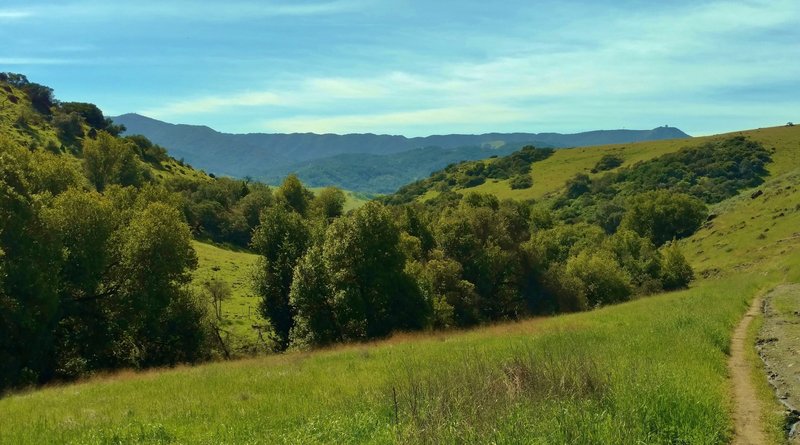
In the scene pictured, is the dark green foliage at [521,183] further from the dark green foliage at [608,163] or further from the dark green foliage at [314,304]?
the dark green foliage at [314,304]

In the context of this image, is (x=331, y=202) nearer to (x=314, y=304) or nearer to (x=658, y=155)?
(x=314, y=304)

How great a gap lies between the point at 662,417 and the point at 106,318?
32.7m

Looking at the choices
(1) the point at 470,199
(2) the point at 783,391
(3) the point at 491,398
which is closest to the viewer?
(3) the point at 491,398

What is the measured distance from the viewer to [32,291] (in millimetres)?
26516

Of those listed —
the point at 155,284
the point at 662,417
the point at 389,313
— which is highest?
the point at 662,417

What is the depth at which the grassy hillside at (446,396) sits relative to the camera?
10102 millimetres

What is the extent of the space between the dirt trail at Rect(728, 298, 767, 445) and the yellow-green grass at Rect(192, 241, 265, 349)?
117ft

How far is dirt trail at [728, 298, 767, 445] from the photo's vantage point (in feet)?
34.3

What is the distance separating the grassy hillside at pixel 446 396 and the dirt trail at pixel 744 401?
0.28 m

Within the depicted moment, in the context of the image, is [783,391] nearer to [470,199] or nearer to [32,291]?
[32,291]

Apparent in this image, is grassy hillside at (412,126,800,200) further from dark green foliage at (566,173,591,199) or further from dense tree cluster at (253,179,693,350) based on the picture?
dense tree cluster at (253,179,693,350)

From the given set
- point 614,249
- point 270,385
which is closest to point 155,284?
point 270,385

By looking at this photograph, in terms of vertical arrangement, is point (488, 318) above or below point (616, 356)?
below

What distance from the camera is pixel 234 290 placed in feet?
214
